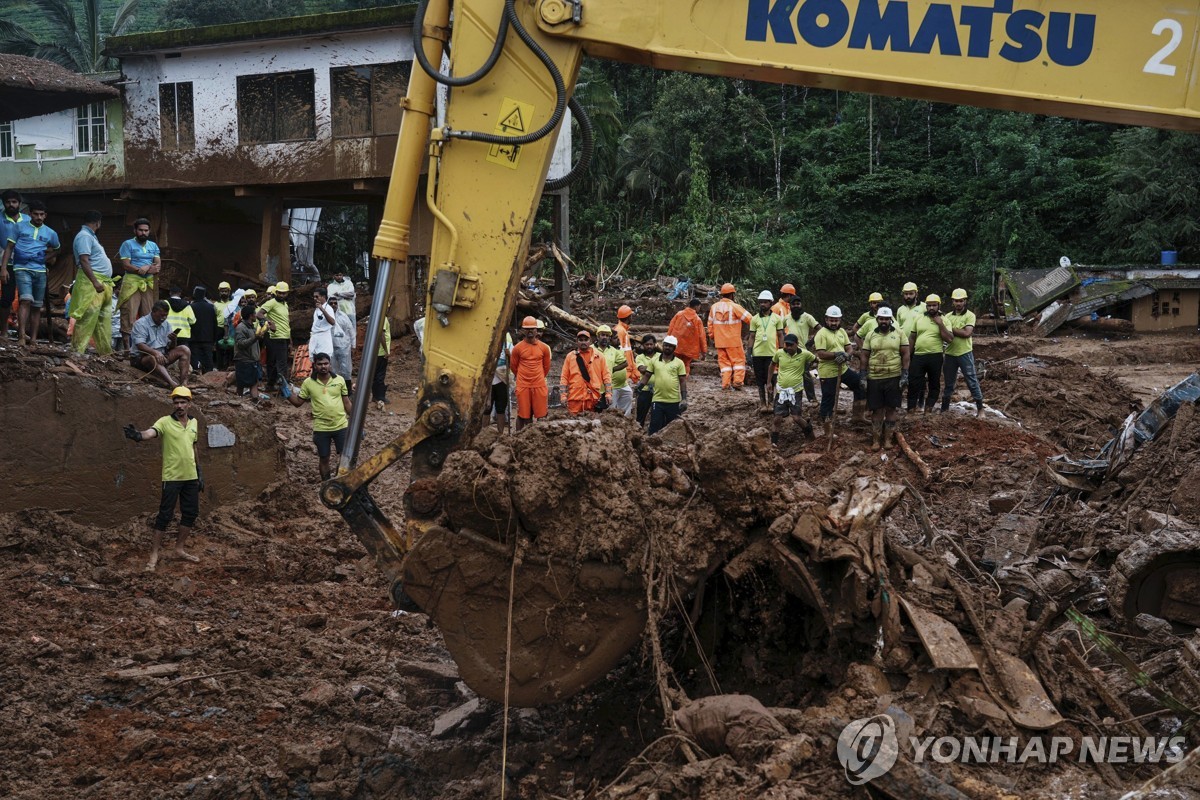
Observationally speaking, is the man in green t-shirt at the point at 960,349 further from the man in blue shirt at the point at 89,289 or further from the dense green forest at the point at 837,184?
the dense green forest at the point at 837,184

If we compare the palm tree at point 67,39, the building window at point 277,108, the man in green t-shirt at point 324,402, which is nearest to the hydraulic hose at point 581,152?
the man in green t-shirt at point 324,402

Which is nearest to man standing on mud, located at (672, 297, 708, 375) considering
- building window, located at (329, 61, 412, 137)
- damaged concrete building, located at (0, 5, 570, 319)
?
damaged concrete building, located at (0, 5, 570, 319)

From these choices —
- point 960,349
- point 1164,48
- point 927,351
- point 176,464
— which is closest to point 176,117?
point 176,464

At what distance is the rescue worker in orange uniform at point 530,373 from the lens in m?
12.5

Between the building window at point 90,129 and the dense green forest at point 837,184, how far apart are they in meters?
10.0

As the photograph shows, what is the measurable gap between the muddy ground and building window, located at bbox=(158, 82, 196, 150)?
39.3 feet

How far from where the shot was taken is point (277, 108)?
20.3 meters

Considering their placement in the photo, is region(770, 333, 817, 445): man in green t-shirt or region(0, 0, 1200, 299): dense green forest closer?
region(770, 333, 817, 445): man in green t-shirt

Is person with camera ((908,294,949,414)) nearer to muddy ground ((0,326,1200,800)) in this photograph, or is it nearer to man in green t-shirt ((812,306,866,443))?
man in green t-shirt ((812,306,866,443))

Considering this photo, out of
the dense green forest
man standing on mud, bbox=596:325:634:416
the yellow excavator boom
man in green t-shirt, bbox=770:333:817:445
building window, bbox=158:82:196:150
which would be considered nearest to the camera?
the yellow excavator boom

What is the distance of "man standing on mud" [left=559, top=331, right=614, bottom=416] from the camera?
12523 millimetres

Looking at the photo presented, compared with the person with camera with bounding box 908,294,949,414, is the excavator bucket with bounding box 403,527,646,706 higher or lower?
lower

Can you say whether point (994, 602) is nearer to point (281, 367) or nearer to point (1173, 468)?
point (1173, 468)

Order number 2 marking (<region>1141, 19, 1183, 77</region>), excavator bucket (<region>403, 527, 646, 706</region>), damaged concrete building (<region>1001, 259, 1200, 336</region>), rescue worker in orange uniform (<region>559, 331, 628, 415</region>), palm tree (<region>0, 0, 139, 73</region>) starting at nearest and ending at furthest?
number 2 marking (<region>1141, 19, 1183, 77</region>) → excavator bucket (<region>403, 527, 646, 706</region>) → rescue worker in orange uniform (<region>559, 331, 628, 415</region>) → damaged concrete building (<region>1001, 259, 1200, 336</region>) → palm tree (<region>0, 0, 139, 73</region>)
